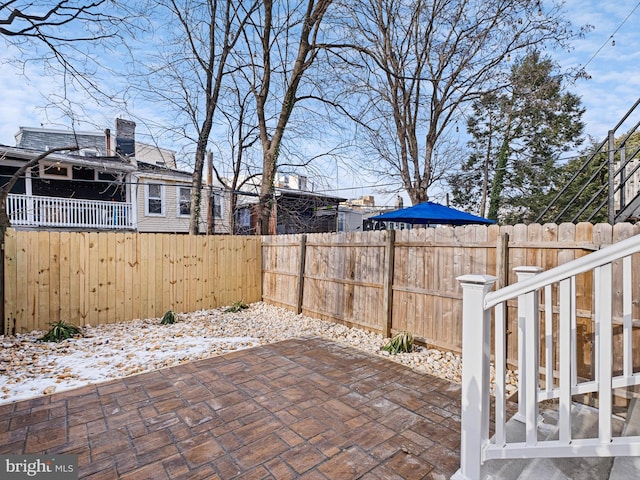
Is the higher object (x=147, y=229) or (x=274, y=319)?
(x=147, y=229)

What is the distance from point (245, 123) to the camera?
9555 mm

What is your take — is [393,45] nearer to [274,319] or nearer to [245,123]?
[245,123]

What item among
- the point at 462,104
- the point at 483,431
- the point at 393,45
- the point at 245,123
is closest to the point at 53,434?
the point at 483,431

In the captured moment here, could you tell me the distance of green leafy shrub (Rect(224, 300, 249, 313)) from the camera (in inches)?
254

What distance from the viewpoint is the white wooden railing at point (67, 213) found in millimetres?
9477

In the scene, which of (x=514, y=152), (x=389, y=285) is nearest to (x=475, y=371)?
(x=389, y=285)

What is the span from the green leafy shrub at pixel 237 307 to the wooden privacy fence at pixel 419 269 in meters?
0.67

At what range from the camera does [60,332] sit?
183 inches

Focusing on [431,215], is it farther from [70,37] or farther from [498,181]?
[498,181]

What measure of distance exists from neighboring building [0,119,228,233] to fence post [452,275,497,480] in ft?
25.8

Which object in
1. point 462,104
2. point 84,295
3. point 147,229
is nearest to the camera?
point 84,295

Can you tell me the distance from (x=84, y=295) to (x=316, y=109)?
6.82 meters

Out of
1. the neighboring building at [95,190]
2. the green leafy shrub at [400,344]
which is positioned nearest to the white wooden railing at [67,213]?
the neighboring building at [95,190]

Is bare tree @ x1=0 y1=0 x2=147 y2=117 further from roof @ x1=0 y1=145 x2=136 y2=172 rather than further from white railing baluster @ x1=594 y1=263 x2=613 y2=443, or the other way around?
white railing baluster @ x1=594 y1=263 x2=613 y2=443
